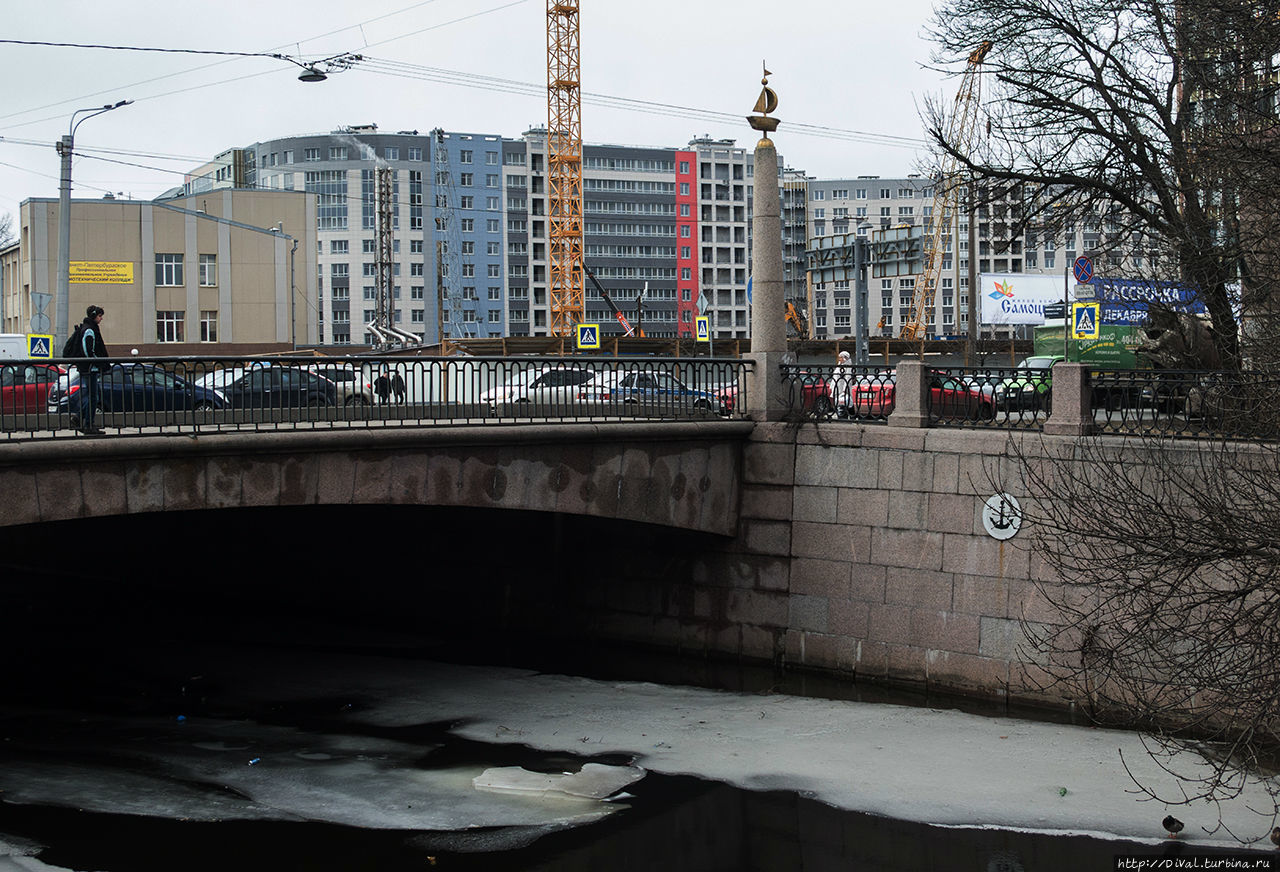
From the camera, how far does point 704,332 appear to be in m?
26.5

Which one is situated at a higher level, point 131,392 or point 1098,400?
point 131,392

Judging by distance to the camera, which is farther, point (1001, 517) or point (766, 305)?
point (766, 305)

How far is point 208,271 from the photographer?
172 ft

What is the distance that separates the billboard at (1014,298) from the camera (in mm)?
46844

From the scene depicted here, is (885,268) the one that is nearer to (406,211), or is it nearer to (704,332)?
(704,332)

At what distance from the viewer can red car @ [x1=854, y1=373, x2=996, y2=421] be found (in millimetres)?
15508

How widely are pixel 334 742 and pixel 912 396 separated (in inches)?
314

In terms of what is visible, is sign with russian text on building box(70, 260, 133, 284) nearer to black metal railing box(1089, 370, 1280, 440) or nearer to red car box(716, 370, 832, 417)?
red car box(716, 370, 832, 417)

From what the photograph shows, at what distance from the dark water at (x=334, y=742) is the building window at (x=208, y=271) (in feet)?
103

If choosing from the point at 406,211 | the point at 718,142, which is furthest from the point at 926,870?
the point at 718,142

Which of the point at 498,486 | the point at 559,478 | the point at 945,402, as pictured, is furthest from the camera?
the point at 945,402

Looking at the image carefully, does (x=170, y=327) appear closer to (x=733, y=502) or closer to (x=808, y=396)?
(x=733, y=502)

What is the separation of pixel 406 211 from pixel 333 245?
20.6 feet

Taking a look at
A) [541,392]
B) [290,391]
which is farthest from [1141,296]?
[290,391]
